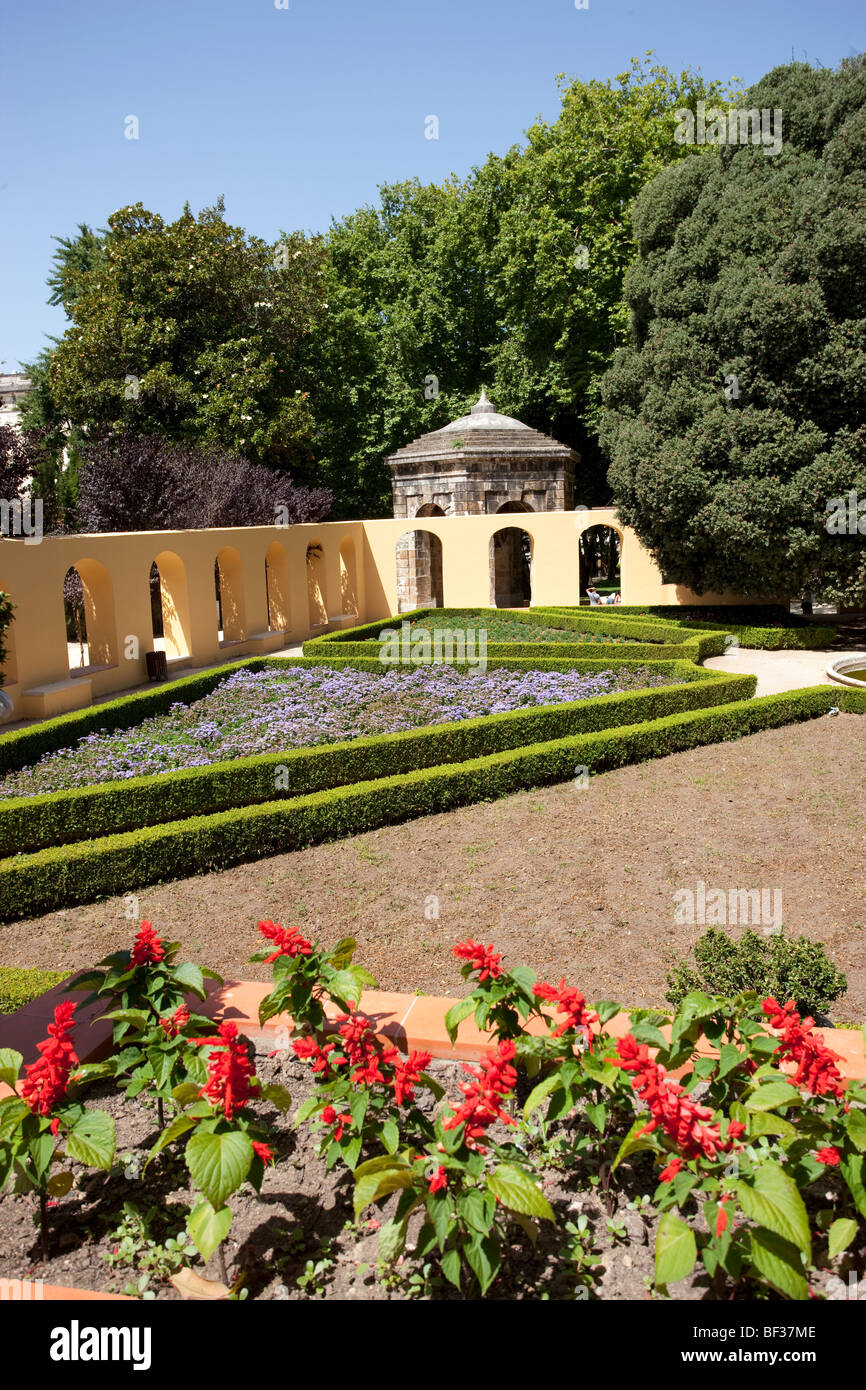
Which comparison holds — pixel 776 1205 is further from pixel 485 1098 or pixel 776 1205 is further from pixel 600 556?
pixel 600 556

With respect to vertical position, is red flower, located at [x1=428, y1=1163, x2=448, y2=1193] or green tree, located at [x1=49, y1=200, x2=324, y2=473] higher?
green tree, located at [x1=49, y1=200, x2=324, y2=473]

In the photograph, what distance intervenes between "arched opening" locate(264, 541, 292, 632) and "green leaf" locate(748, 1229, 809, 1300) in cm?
1832

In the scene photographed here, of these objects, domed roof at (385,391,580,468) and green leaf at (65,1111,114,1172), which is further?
domed roof at (385,391,580,468)

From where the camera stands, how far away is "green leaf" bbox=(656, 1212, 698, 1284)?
2506 mm

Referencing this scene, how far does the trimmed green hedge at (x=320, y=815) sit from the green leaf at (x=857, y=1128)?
5.65 m

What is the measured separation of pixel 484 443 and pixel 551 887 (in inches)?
751

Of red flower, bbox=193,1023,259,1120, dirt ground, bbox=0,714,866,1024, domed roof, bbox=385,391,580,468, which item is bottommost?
dirt ground, bbox=0,714,866,1024

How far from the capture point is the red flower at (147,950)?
152 inches

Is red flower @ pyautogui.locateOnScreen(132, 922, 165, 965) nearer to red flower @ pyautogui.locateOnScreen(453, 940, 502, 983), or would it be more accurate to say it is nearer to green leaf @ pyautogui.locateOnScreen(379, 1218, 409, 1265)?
red flower @ pyautogui.locateOnScreen(453, 940, 502, 983)

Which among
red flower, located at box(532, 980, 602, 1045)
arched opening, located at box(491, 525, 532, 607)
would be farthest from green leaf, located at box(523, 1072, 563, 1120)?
arched opening, located at box(491, 525, 532, 607)

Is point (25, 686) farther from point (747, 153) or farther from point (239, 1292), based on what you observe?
point (747, 153)

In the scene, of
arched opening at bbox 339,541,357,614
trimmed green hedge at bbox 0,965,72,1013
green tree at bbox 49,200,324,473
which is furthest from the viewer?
green tree at bbox 49,200,324,473

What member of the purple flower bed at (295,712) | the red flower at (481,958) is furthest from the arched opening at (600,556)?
the red flower at (481,958)
